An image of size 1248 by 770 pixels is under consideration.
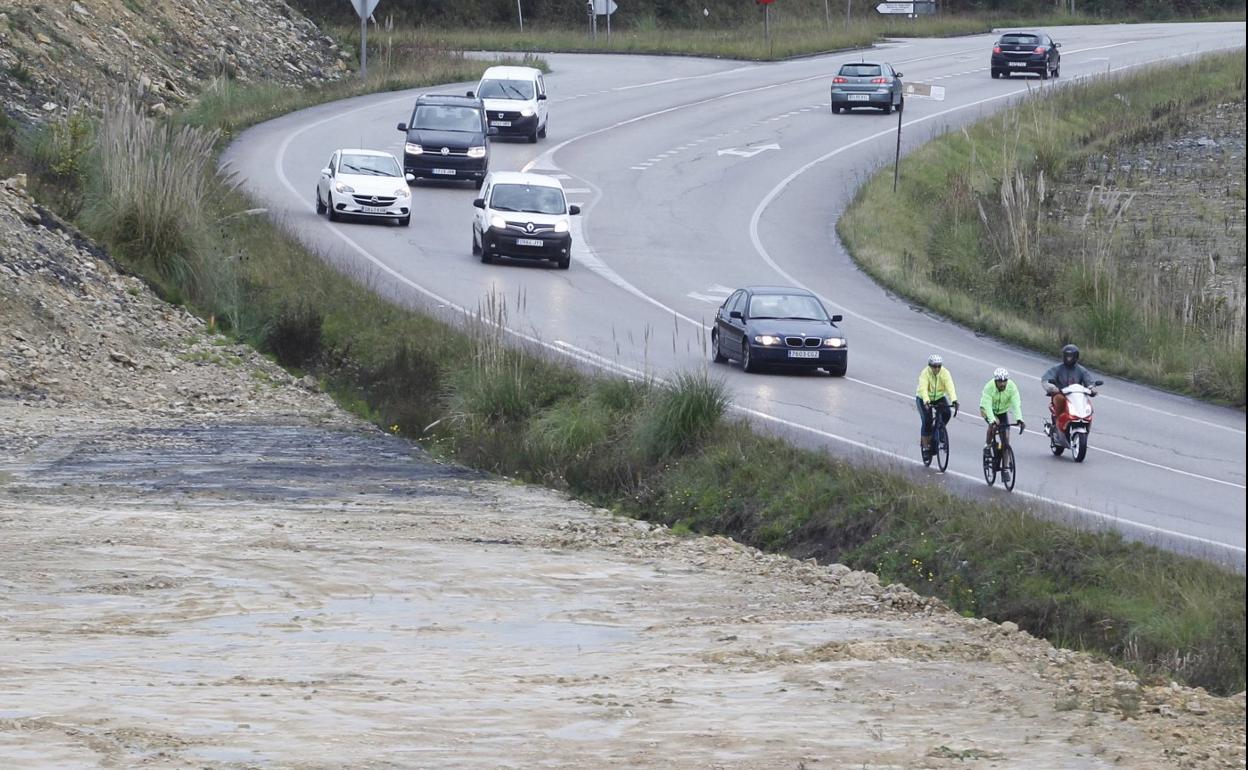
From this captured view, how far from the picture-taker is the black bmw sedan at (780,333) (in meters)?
28.4

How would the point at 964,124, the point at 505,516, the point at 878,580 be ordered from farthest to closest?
the point at 964,124
the point at 505,516
the point at 878,580

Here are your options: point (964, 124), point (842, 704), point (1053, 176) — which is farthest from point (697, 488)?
point (964, 124)

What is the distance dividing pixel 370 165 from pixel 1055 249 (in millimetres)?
15214

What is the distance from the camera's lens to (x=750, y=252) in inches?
1570

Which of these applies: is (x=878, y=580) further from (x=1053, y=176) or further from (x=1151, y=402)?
(x=1053, y=176)

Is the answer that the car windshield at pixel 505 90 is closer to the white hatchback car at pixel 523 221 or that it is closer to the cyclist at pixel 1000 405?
the white hatchback car at pixel 523 221

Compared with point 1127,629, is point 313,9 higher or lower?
higher

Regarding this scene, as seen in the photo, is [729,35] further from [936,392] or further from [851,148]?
[936,392]

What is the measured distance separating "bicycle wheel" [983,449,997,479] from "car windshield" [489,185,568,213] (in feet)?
57.9

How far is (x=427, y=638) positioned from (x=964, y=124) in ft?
138

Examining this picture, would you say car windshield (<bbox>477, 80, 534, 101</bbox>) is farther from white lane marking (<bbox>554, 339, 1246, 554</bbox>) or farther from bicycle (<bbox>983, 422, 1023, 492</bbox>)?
bicycle (<bbox>983, 422, 1023, 492</bbox>)

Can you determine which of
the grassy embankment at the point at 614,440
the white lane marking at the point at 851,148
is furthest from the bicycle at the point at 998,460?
the white lane marking at the point at 851,148

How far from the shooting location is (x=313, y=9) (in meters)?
85.0

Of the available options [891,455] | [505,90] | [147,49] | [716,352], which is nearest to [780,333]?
[716,352]
